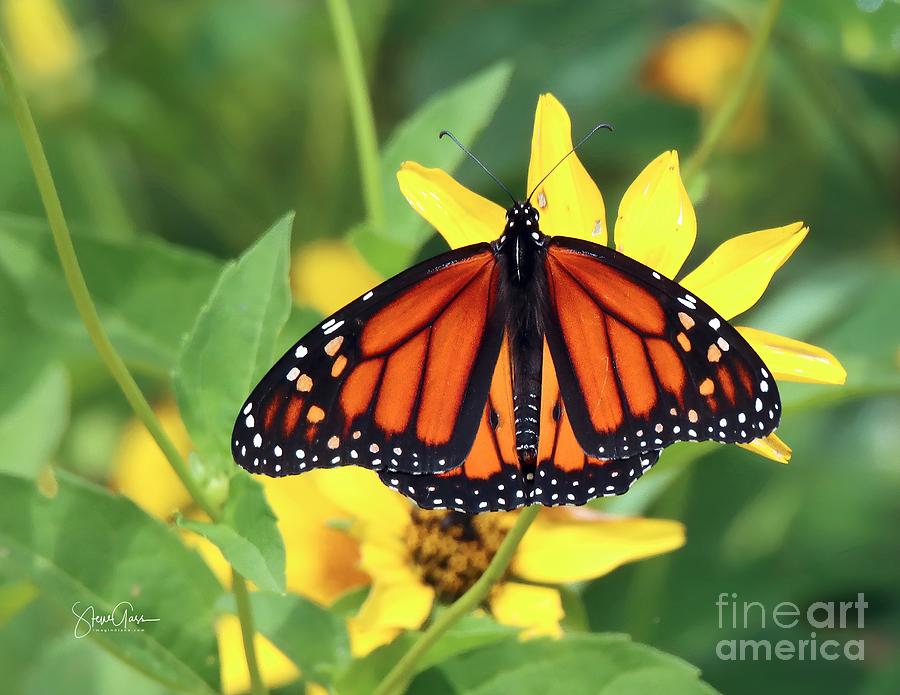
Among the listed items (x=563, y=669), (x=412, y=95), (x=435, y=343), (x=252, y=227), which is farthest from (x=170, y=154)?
(x=563, y=669)

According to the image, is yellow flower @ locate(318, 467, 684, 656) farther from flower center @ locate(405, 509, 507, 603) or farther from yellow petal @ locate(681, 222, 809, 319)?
yellow petal @ locate(681, 222, 809, 319)

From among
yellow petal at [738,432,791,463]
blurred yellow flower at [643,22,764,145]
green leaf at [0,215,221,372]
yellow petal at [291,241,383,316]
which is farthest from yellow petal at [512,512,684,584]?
blurred yellow flower at [643,22,764,145]

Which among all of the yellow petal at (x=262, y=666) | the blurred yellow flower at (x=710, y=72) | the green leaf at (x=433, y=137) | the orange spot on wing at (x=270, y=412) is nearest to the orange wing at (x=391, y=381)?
the orange spot on wing at (x=270, y=412)

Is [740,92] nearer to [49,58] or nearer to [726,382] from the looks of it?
[726,382]

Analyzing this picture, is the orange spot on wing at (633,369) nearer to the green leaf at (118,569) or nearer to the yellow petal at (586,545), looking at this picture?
the yellow petal at (586,545)

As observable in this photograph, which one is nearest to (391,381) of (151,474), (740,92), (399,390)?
(399,390)

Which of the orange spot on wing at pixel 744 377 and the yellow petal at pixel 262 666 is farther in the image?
the yellow petal at pixel 262 666
